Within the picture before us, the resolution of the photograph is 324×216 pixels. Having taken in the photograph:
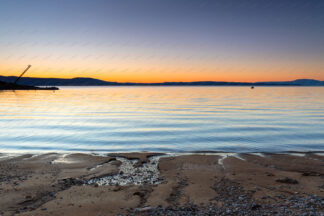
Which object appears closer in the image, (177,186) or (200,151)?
(177,186)

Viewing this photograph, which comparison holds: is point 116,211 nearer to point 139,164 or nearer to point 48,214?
point 48,214

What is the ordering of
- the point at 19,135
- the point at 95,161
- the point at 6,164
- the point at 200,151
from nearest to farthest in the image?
the point at 6,164 < the point at 95,161 < the point at 200,151 < the point at 19,135

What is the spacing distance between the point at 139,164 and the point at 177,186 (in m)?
3.10

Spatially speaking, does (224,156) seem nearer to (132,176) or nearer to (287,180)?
(287,180)

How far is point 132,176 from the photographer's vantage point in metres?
8.59

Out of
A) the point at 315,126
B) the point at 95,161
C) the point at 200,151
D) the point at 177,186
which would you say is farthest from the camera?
the point at 315,126

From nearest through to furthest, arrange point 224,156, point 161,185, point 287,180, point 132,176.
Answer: point 161,185, point 287,180, point 132,176, point 224,156

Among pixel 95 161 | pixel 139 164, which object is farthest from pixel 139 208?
pixel 95 161

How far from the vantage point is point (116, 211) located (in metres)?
5.86

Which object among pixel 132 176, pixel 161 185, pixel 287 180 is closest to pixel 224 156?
pixel 287 180

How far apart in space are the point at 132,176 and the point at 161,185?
1467 mm

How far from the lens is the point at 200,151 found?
42.8 feet

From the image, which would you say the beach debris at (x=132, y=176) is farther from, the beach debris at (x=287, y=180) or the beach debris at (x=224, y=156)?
the beach debris at (x=287, y=180)

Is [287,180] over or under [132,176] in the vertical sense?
over
